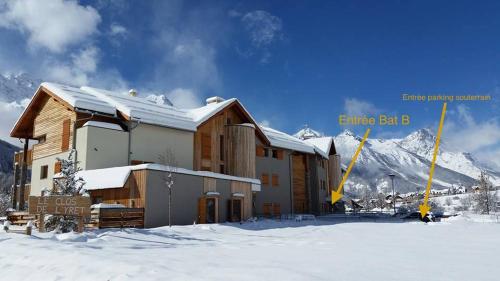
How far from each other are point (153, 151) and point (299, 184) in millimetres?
20343

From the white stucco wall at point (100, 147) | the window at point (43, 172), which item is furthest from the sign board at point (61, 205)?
the window at point (43, 172)

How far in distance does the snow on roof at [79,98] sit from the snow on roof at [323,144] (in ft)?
91.2

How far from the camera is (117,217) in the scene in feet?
72.6

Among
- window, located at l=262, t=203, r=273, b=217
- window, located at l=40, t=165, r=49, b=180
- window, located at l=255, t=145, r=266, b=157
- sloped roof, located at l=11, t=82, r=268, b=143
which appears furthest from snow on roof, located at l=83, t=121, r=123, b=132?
window, located at l=262, t=203, r=273, b=217

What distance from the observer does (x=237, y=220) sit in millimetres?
31328

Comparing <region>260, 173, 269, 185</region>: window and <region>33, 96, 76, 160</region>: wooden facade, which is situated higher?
<region>33, 96, 76, 160</region>: wooden facade

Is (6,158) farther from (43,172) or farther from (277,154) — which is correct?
(277,154)

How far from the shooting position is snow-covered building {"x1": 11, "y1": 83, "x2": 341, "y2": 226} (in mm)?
25527

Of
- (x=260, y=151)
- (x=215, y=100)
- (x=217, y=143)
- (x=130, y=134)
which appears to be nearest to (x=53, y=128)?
(x=130, y=134)

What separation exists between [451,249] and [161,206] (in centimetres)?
1503

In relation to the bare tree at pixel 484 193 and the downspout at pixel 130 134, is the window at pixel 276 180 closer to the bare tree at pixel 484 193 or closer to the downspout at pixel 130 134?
the downspout at pixel 130 134

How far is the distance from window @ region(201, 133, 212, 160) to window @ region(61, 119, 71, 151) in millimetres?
9857

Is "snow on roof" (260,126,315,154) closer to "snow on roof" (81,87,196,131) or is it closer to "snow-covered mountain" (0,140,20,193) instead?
"snow on roof" (81,87,196,131)

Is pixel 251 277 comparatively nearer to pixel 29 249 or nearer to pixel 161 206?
pixel 29 249
